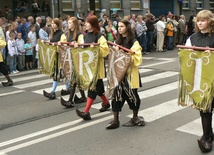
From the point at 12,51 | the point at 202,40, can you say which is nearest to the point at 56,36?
the point at 202,40

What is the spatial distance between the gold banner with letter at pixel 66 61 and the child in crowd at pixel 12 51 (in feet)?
18.6

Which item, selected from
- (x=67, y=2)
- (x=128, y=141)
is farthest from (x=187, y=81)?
(x=67, y=2)

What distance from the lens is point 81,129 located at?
5988mm

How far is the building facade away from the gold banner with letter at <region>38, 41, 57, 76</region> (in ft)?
41.9

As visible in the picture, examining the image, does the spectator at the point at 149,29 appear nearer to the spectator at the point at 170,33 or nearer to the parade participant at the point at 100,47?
the spectator at the point at 170,33

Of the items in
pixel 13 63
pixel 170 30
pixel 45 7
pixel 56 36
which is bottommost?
pixel 13 63

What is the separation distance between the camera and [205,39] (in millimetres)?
4711

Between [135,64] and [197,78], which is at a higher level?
[135,64]

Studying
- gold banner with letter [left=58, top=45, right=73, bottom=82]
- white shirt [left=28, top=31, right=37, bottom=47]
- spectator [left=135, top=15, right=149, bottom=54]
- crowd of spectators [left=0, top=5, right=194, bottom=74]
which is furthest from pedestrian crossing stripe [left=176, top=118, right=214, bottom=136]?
spectator [left=135, top=15, right=149, bottom=54]

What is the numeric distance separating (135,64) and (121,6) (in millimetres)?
19859

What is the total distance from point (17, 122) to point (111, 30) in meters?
9.22

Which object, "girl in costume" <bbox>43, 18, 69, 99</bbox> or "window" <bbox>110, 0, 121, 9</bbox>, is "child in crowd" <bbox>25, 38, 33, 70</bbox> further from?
"window" <bbox>110, 0, 121, 9</bbox>

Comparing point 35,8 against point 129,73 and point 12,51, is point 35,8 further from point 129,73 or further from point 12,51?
point 129,73

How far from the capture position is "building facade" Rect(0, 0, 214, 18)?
2083 cm
